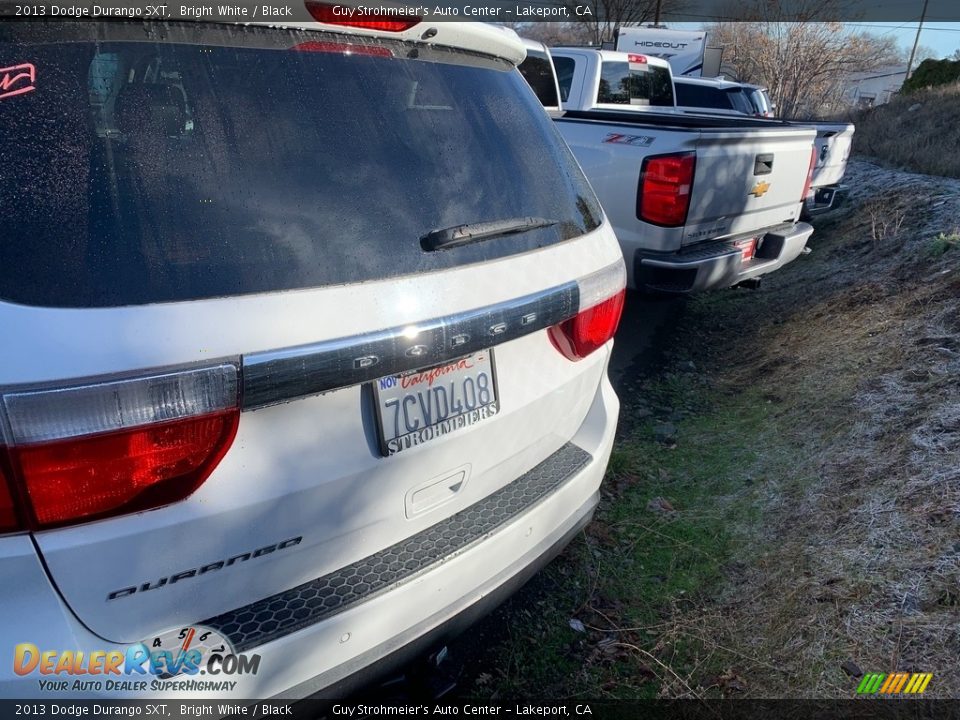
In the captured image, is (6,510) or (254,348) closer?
(6,510)

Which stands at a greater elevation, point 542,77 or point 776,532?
point 542,77

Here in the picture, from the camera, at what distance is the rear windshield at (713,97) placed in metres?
11.7

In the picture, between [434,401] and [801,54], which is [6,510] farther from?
[801,54]

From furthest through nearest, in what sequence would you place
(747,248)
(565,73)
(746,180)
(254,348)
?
1. (565,73)
2. (747,248)
3. (746,180)
4. (254,348)

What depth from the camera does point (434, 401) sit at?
1.70m

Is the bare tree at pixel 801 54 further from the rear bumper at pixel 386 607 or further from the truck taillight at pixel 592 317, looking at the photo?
the rear bumper at pixel 386 607

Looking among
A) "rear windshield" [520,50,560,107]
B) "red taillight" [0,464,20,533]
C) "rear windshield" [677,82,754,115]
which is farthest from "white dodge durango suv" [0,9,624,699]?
"rear windshield" [677,82,754,115]

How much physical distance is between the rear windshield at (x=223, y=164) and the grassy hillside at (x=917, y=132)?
996 cm

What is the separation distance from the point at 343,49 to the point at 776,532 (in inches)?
107

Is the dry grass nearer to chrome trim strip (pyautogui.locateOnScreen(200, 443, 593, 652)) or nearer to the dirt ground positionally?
the dirt ground

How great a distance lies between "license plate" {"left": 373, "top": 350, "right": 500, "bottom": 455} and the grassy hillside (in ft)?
32.7

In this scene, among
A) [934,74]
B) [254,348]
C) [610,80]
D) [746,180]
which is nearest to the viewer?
[254,348]

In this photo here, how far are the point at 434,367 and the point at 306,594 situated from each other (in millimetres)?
621

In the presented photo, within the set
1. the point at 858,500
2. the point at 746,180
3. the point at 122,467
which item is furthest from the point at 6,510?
the point at 746,180
